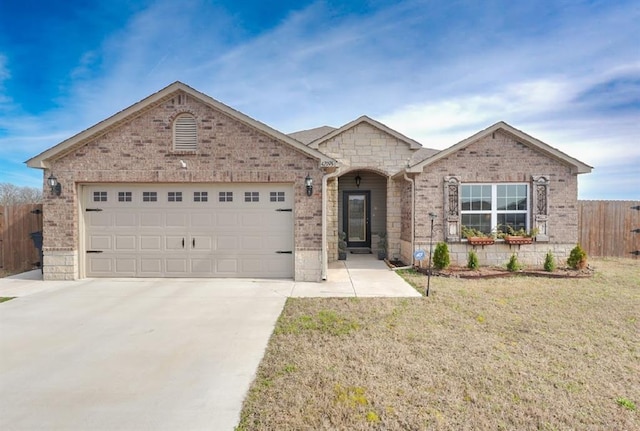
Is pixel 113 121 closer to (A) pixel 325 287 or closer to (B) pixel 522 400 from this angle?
(A) pixel 325 287

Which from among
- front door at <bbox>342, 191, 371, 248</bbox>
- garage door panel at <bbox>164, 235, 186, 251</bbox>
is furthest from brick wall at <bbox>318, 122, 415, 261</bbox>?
garage door panel at <bbox>164, 235, 186, 251</bbox>

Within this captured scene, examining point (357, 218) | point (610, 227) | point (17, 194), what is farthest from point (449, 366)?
point (17, 194)

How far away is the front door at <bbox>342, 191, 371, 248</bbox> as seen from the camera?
1267 cm

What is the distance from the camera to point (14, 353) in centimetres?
394

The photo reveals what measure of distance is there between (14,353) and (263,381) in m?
3.39

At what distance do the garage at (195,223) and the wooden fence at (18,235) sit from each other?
2.70m

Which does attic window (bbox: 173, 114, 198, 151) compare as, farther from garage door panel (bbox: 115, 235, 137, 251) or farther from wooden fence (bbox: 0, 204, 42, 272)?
wooden fence (bbox: 0, 204, 42, 272)

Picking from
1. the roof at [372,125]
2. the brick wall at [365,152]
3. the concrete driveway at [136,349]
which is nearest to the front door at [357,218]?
the brick wall at [365,152]

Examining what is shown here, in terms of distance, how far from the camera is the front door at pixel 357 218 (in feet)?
41.6

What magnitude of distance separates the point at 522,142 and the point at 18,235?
605 inches

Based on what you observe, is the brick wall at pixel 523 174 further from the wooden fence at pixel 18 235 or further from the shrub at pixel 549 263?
the wooden fence at pixel 18 235

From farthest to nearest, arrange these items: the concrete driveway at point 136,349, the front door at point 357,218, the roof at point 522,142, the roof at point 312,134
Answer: the roof at point 312,134
the front door at point 357,218
the roof at point 522,142
the concrete driveway at point 136,349

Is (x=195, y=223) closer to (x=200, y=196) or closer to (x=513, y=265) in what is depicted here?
(x=200, y=196)

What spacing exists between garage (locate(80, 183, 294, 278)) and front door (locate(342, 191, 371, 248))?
202 inches
